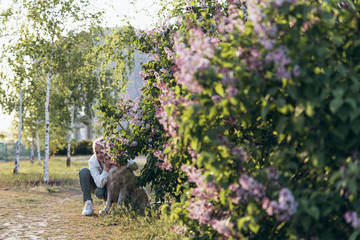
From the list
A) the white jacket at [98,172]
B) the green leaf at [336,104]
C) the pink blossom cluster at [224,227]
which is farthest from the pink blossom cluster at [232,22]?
the white jacket at [98,172]

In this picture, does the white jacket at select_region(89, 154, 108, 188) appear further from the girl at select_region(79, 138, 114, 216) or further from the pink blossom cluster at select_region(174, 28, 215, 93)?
the pink blossom cluster at select_region(174, 28, 215, 93)

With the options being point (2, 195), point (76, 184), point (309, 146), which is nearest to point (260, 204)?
point (309, 146)

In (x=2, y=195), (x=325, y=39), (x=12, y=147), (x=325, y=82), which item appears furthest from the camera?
(x=12, y=147)

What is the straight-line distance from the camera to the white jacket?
7.43 meters

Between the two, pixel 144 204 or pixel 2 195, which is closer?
pixel 144 204

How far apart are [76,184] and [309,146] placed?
1281cm

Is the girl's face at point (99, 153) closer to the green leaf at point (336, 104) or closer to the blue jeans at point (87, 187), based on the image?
the blue jeans at point (87, 187)

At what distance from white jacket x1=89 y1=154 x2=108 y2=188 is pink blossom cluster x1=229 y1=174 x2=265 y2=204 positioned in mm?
4669

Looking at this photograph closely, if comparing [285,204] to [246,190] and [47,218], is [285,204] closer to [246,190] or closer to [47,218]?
[246,190]

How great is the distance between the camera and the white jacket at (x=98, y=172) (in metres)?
7.43

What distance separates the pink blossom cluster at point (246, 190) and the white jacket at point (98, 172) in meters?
4.67

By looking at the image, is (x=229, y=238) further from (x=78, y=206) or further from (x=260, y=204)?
(x=78, y=206)

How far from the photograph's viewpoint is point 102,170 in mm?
7770

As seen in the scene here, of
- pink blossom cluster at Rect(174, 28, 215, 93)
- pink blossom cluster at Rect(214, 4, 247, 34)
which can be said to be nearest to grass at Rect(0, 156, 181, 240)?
pink blossom cluster at Rect(174, 28, 215, 93)
